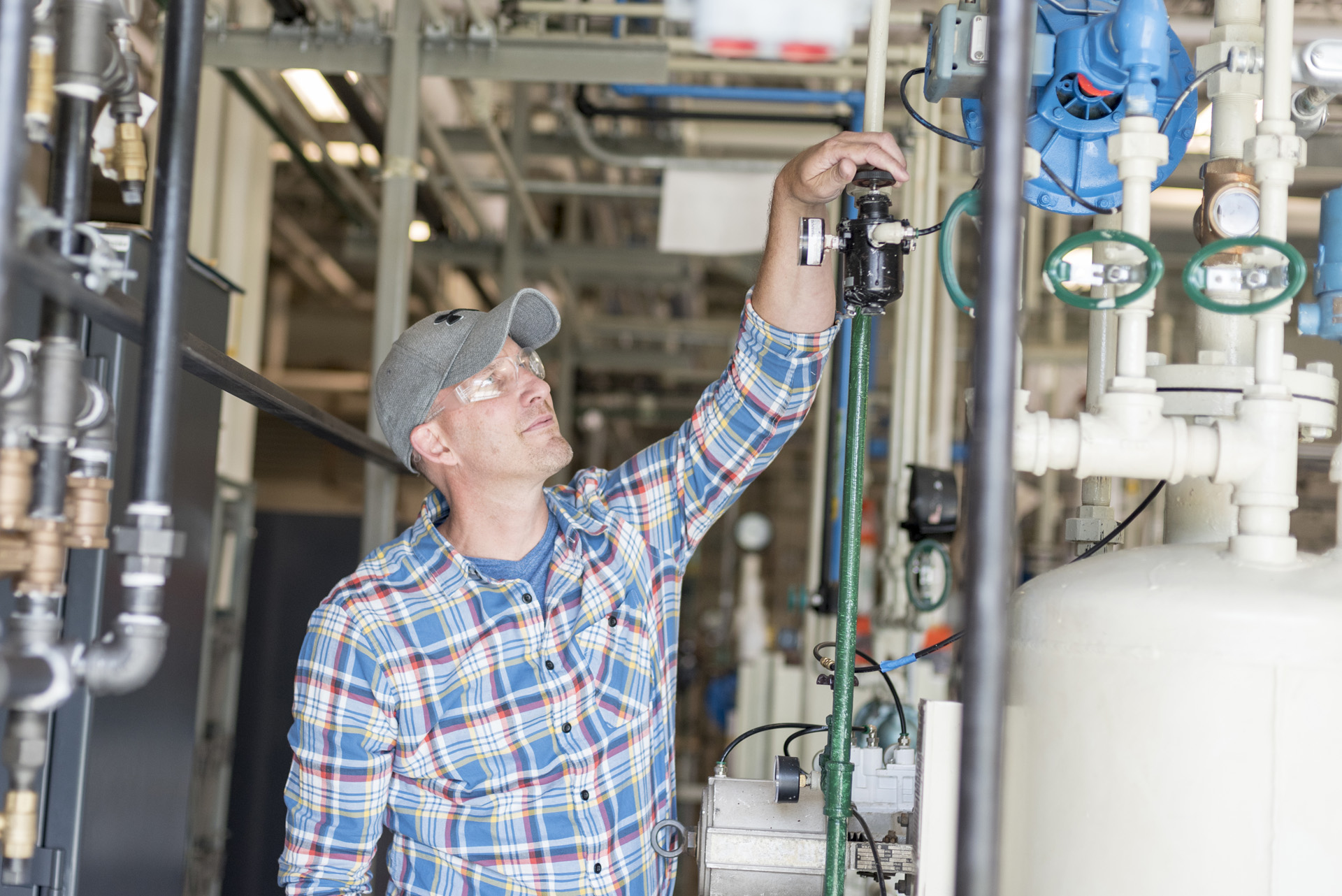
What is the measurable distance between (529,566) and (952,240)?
0.72 metres

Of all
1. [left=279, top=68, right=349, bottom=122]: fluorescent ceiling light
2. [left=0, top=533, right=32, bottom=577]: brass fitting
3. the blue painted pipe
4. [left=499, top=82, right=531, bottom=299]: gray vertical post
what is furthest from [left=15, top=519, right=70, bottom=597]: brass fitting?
[left=499, top=82, right=531, bottom=299]: gray vertical post

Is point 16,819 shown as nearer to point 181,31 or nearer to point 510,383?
point 181,31

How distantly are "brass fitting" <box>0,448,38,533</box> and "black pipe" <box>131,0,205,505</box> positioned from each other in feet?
0.20

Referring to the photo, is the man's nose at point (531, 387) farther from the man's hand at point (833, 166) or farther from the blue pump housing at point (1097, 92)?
the blue pump housing at point (1097, 92)

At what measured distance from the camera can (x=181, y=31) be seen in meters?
0.79

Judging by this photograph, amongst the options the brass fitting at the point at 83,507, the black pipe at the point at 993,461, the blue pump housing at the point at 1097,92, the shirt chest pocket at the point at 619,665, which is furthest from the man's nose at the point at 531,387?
the black pipe at the point at 993,461

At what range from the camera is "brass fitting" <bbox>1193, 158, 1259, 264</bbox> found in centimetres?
98

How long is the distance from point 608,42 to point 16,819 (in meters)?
1.84

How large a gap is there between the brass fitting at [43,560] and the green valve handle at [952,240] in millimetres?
637

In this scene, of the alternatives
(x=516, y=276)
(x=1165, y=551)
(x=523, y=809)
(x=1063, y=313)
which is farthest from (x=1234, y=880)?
(x=1063, y=313)

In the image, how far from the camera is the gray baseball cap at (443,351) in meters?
1.51

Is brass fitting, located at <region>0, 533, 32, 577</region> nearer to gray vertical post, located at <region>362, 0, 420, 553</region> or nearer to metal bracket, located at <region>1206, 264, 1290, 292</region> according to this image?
metal bracket, located at <region>1206, 264, 1290, 292</region>

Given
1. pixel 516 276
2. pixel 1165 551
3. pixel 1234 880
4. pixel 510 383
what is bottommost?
pixel 1234 880

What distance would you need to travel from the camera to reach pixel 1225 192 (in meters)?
0.99
